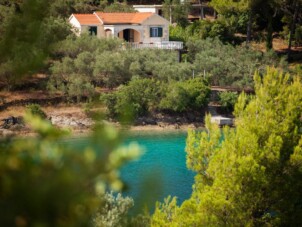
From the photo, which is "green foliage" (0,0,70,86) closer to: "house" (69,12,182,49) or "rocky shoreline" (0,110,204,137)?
"rocky shoreline" (0,110,204,137)

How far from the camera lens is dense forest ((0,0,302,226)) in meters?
1.96

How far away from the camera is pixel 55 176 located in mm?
1891

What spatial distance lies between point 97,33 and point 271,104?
89.9 feet

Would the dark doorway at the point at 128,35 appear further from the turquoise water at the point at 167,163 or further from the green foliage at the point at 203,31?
the turquoise water at the point at 167,163

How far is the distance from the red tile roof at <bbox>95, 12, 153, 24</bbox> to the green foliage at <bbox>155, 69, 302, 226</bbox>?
26853mm

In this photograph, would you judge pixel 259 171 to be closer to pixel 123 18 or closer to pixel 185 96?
pixel 185 96

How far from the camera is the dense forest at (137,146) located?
1956 millimetres

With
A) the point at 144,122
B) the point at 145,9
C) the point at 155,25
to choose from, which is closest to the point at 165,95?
the point at 144,122

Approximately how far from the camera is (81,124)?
28.2 metres

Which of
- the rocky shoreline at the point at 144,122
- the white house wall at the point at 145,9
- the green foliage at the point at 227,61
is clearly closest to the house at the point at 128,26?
the green foliage at the point at 227,61

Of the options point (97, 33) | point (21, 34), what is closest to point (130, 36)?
A: point (97, 33)

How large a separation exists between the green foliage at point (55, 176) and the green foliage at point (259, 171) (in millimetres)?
8362

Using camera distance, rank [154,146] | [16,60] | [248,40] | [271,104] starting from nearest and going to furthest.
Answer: [16,60], [271,104], [154,146], [248,40]

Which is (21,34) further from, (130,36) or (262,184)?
(130,36)
